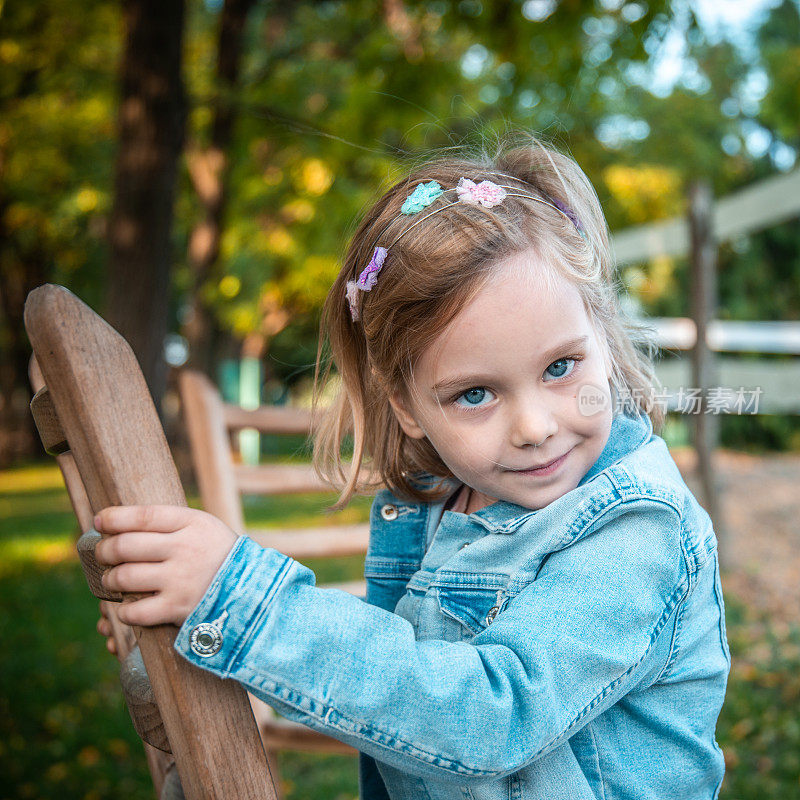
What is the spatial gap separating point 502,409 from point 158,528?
48cm

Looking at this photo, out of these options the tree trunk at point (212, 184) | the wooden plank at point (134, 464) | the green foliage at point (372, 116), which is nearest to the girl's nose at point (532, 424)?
the wooden plank at point (134, 464)

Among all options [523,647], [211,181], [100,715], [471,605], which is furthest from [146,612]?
[211,181]

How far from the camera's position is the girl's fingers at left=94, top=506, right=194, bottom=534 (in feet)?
2.44

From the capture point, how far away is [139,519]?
2.46ft

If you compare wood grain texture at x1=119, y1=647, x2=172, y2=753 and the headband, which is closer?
wood grain texture at x1=119, y1=647, x2=172, y2=753

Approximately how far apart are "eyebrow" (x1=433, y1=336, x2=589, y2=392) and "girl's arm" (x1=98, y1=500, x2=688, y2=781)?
0.92ft

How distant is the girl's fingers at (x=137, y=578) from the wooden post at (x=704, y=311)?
18.8 ft

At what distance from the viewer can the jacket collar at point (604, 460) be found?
115 cm

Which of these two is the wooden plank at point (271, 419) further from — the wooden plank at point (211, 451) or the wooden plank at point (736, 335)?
the wooden plank at point (736, 335)

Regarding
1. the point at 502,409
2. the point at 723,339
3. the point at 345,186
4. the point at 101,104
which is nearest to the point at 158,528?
the point at 502,409

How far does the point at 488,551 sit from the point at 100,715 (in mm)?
3735

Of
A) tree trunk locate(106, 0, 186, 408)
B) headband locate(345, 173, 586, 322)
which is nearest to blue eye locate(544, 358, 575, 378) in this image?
headband locate(345, 173, 586, 322)

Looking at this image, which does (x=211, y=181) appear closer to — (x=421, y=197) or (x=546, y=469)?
(x=421, y=197)

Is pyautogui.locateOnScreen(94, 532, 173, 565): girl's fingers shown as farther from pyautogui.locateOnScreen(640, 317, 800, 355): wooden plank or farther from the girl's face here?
pyautogui.locateOnScreen(640, 317, 800, 355): wooden plank
